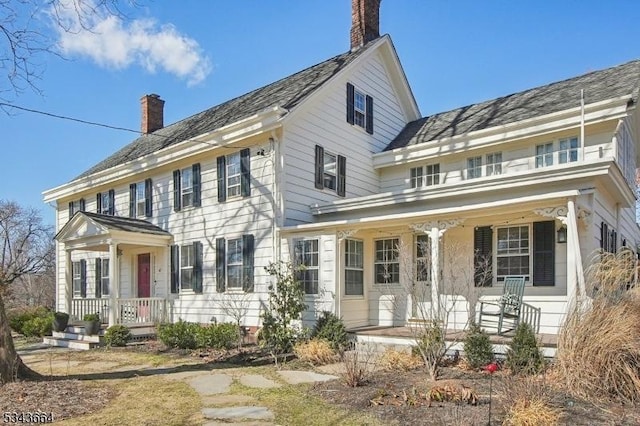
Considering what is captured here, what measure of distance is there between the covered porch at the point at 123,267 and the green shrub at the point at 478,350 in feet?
30.7

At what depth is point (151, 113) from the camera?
67.7 ft

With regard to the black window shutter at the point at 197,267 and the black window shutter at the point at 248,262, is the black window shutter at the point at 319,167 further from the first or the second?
the black window shutter at the point at 197,267

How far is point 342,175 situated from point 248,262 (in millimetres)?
3562

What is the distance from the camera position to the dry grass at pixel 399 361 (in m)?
7.87

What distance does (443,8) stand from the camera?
41.1 feet

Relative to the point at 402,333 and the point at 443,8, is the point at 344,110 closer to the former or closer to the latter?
the point at 443,8

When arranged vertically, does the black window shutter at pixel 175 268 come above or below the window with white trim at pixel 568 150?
below

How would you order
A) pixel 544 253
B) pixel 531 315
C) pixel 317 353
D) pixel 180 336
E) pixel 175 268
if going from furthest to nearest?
pixel 175 268 → pixel 180 336 → pixel 544 253 → pixel 531 315 → pixel 317 353

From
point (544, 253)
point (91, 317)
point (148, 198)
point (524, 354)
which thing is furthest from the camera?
point (148, 198)

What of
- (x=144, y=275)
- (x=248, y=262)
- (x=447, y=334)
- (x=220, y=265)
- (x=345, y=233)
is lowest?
(x=447, y=334)

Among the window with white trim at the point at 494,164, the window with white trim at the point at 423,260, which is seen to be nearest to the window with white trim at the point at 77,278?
the window with white trim at the point at 423,260

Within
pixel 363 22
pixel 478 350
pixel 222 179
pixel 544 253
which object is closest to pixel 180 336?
pixel 222 179

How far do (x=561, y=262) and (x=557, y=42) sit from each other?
30.0 feet

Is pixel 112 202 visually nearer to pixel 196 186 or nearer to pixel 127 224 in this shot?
pixel 127 224
